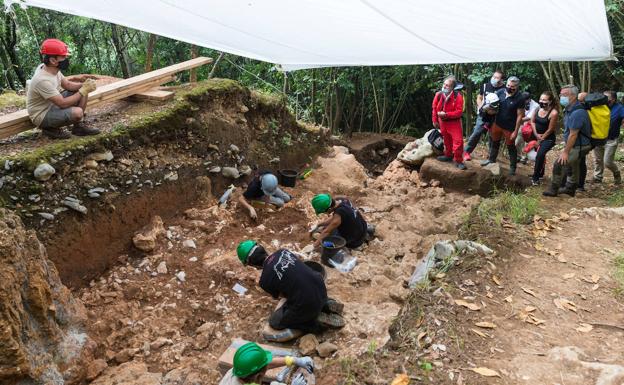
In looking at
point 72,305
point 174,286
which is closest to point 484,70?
point 174,286

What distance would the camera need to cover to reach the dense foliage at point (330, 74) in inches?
402

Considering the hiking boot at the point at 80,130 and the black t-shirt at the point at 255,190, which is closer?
the hiking boot at the point at 80,130

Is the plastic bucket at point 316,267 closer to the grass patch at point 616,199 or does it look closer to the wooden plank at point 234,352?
the wooden plank at point 234,352

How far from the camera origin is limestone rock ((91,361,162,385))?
3266 millimetres

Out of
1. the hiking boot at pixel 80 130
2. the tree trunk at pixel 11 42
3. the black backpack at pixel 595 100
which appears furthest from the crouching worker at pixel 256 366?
the tree trunk at pixel 11 42

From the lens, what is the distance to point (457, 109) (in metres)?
6.67

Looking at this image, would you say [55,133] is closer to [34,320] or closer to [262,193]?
[34,320]

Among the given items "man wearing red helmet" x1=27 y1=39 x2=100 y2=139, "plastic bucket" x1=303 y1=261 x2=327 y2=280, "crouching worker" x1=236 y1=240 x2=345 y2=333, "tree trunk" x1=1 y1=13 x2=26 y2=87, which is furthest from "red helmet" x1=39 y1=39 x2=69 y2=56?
"tree trunk" x1=1 y1=13 x2=26 y2=87

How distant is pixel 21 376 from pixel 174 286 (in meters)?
1.67

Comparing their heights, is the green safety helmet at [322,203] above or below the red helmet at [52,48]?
below

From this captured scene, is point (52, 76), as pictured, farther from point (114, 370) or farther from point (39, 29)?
point (39, 29)

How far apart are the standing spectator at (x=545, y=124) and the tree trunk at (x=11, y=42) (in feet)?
39.1

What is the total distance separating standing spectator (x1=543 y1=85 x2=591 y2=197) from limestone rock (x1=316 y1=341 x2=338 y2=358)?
4235mm

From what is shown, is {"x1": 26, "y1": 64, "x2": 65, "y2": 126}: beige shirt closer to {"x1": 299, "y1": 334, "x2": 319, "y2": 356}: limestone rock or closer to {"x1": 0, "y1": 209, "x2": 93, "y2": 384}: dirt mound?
{"x1": 0, "y1": 209, "x2": 93, "y2": 384}: dirt mound
